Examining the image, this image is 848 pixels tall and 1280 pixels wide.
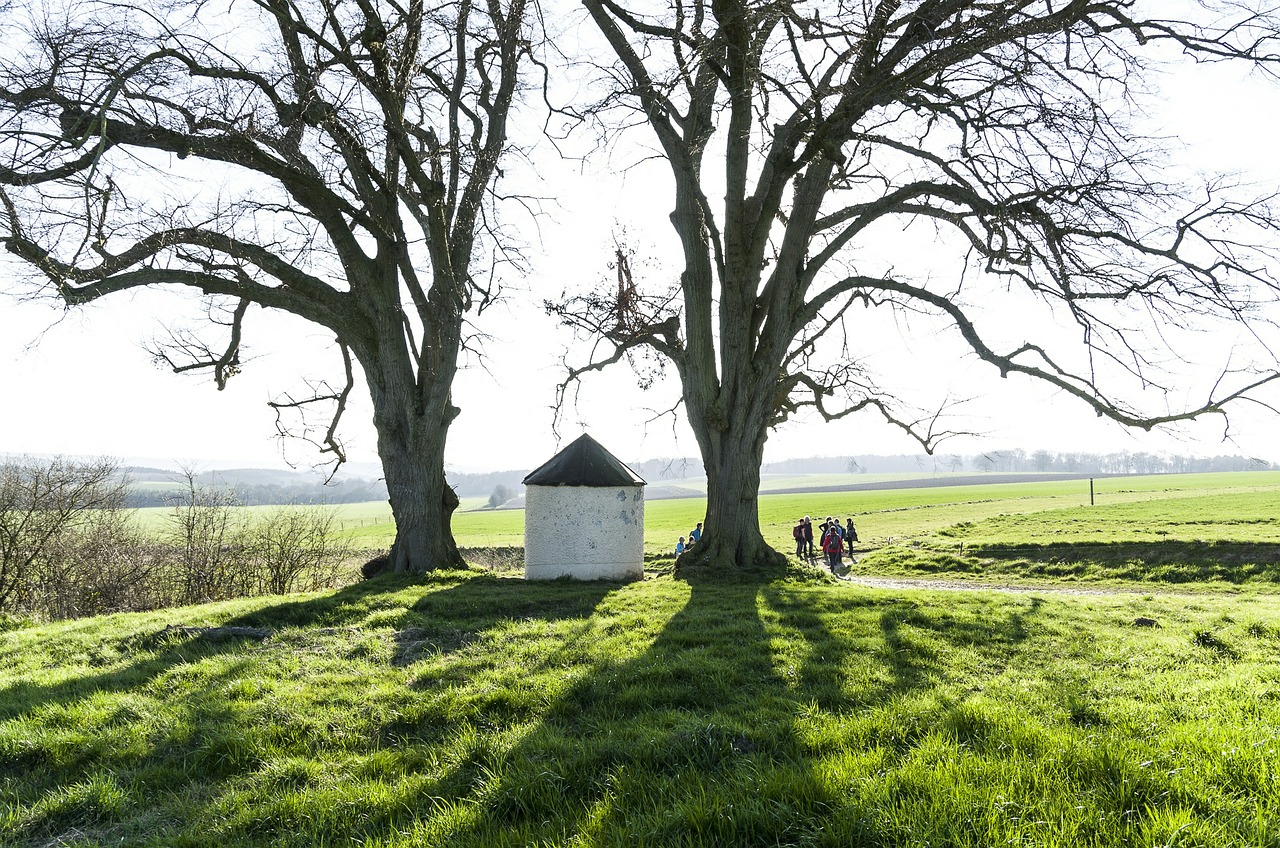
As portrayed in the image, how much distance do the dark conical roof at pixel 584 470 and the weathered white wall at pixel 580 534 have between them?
0.14 meters

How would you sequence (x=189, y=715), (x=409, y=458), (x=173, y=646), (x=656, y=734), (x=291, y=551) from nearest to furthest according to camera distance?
(x=656, y=734), (x=189, y=715), (x=173, y=646), (x=409, y=458), (x=291, y=551)

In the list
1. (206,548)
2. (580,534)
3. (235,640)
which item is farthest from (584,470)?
(206,548)

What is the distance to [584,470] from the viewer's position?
16.1 metres

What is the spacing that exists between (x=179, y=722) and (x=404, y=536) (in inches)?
387

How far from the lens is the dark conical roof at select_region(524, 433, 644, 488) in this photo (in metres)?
15.9

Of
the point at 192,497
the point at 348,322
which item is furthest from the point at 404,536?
the point at 192,497

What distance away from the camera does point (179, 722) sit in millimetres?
5410

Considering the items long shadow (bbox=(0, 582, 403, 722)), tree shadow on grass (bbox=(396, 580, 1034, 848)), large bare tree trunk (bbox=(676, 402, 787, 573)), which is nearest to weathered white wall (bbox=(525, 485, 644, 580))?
large bare tree trunk (bbox=(676, 402, 787, 573))

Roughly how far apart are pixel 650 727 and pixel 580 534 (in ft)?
36.3

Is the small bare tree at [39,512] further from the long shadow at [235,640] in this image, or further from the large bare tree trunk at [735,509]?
the large bare tree trunk at [735,509]

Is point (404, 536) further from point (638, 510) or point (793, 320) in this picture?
point (793, 320)

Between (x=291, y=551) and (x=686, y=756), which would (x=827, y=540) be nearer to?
(x=291, y=551)

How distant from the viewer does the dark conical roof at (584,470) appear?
1586 cm

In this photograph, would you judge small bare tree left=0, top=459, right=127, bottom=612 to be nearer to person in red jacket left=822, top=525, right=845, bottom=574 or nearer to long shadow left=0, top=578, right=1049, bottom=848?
long shadow left=0, top=578, right=1049, bottom=848
